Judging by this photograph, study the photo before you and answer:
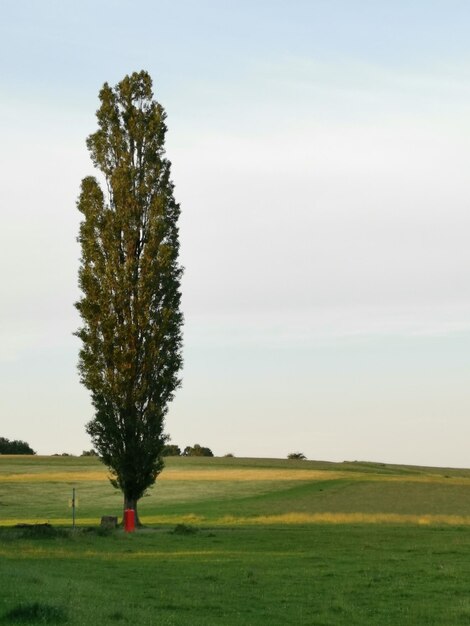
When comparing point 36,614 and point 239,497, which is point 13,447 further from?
point 36,614

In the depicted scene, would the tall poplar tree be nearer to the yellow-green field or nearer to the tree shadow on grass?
the yellow-green field

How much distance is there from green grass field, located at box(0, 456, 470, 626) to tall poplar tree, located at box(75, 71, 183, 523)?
5.15m

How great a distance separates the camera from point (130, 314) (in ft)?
188

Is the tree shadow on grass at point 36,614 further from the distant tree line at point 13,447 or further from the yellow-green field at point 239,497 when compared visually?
the distant tree line at point 13,447

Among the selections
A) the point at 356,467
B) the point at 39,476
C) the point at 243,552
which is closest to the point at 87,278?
the point at 243,552

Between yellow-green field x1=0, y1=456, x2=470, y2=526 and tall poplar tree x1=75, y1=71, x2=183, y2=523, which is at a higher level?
tall poplar tree x1=75, y1=71, x2=183, y2=523

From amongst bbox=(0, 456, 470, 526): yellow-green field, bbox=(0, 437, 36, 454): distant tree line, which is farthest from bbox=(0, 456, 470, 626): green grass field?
bbox=(0, 437, 36, 454): distant tree line

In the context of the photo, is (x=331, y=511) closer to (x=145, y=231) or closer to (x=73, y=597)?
(x=145, y=231)

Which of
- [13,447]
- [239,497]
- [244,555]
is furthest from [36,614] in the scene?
[13,447]

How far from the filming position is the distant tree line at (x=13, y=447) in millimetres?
174125

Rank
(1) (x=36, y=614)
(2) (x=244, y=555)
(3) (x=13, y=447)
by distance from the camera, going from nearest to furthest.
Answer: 1. (1) (x=36, y=614)
2. (2) (x=244, y=555)
3. (3) (x=13, y=447)

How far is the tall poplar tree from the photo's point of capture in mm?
56719

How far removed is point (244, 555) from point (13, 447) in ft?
468

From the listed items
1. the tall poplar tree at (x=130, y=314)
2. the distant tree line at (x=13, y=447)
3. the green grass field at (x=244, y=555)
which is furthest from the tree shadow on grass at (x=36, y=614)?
the distant tree line at (x=13, y=447)
